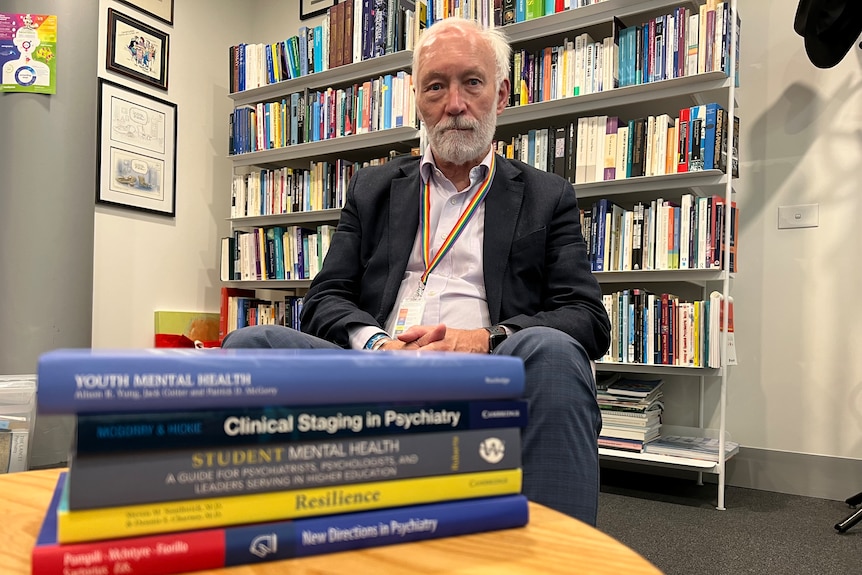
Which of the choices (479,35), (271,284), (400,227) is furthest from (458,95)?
(271,284)

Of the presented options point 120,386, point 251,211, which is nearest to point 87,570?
point 120,386

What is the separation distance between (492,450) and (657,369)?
2.28 m

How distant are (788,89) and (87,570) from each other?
3.19 metres

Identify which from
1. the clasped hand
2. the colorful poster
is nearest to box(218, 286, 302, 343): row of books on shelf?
the colorful poster

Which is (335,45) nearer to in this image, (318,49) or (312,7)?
(318,49)

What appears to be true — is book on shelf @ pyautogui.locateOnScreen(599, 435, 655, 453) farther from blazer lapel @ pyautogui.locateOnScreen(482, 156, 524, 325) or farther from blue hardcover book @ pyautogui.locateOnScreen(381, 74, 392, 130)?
blue hardcover book @ pyautogui.locateOnScreen(381, 74, 392, 130)

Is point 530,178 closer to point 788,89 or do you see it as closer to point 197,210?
point 788,89

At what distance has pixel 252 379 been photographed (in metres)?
0.47

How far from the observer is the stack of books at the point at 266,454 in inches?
17.3

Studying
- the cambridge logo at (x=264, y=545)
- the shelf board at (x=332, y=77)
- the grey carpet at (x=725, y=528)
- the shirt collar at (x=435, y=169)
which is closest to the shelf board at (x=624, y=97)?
the shelf board at (x=332, y=77)

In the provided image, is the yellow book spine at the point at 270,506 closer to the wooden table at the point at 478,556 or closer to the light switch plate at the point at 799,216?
the wooden table at the point at 478,556

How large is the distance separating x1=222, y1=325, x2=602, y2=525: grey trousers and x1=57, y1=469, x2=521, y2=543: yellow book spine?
→ 0.97ft

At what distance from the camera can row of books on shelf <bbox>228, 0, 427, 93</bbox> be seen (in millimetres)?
3260

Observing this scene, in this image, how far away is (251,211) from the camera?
379 centimetres
